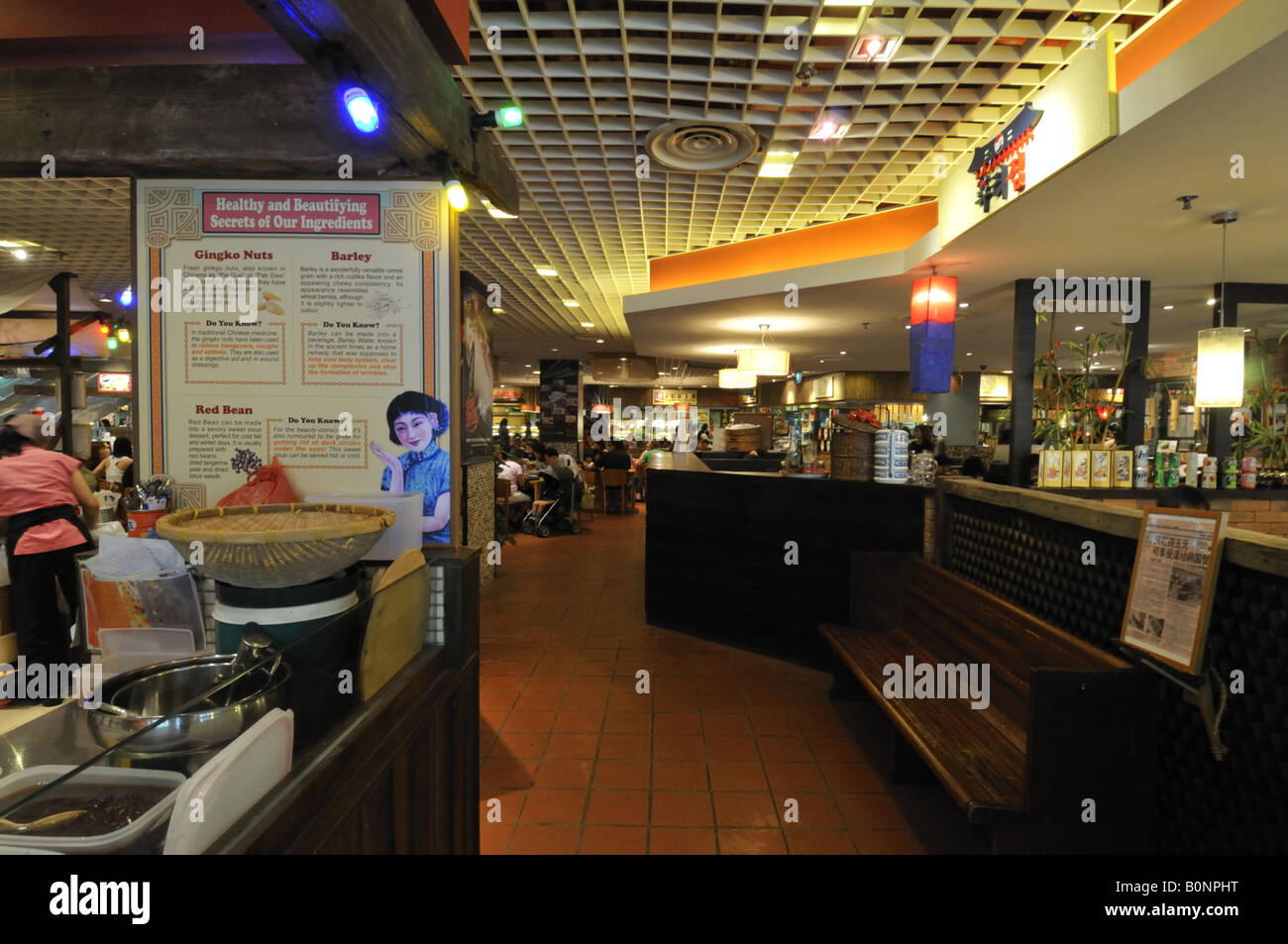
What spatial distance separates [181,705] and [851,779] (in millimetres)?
2736

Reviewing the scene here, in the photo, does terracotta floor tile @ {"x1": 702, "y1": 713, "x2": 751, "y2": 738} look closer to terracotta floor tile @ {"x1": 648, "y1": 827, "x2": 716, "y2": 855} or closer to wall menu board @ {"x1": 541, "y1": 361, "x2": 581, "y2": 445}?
terracotta floor tile @ {"x1": 648, "y1": 827, "x2": 716, "y2": 855}

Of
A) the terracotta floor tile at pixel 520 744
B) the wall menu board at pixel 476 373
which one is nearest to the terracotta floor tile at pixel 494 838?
the terracotta floor tile at pixel 520 744

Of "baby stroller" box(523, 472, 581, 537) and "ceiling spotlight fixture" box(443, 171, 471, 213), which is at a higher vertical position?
"ceiling spotlight fixture" box(443, 171, 471, 213)

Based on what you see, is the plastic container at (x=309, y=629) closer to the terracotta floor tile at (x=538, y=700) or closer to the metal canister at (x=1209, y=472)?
the terracotta floor tile at (x=538, y=700)

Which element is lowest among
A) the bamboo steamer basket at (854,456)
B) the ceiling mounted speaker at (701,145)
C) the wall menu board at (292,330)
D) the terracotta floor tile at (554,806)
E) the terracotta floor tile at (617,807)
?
the terracotta floor tile at (617,807)

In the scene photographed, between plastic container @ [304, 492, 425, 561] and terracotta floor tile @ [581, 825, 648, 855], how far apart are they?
4.40 feet

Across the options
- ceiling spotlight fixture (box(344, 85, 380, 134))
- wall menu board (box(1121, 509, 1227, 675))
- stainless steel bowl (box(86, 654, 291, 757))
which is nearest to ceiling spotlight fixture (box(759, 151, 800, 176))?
ceiling spotlight fixture (box(344, 85, 380, 134))

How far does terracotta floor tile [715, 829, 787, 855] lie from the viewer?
2.54m

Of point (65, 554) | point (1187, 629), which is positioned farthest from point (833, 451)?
point (65, 554)

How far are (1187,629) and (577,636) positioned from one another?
3.91 m

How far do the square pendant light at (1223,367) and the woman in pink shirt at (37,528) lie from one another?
687 cm

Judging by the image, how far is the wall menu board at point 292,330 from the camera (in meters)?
2.31

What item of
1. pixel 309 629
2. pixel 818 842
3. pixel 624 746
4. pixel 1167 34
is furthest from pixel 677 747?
pixel 1167 34
